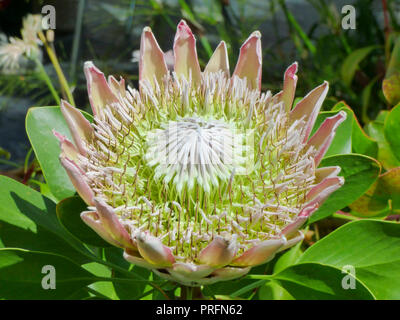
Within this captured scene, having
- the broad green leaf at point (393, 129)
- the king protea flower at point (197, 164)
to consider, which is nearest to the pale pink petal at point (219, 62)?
the king protea flower at point (197, 164)

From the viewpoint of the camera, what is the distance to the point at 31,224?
94cm

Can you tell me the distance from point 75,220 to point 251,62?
46 cm

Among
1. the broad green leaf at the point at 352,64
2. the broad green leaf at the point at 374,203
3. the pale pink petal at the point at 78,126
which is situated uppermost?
the broad green leaf at the point at 352,64

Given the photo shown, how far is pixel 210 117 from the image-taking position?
1.01 meters

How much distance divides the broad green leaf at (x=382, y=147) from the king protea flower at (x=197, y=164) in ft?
1.21

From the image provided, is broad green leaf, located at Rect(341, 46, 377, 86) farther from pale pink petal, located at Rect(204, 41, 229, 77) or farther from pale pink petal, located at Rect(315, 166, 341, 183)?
pale pink petal, located at Rect(315, 166, 341, 183)

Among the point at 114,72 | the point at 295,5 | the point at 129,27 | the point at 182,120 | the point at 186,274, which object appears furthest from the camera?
the point at 295,5

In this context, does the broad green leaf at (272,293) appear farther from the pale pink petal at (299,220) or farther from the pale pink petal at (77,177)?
the pale pink petal at (77,177)

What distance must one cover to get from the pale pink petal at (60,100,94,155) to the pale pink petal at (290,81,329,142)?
15.3 inches

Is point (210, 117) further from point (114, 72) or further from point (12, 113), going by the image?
point (12, 113)

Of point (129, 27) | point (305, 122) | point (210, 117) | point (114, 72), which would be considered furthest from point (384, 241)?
point (129, 27)

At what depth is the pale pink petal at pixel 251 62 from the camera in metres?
1.00

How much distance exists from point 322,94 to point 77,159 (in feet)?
1.47

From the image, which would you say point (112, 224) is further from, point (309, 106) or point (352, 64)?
point (352, 64)
